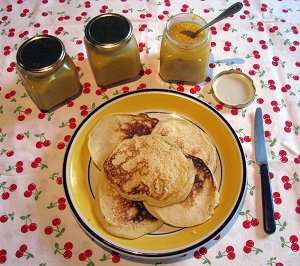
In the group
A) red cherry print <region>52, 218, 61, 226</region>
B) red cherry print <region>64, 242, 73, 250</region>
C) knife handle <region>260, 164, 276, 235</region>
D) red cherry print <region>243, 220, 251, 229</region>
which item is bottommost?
red cherry print <region>64, 242, 73, 250</region>

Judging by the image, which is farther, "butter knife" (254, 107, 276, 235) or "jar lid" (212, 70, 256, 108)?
"jar lid" (212, 70, 256, 108)

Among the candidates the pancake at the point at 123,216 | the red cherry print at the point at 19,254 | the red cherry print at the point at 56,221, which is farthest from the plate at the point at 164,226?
the red cherry print at the point at 19,254

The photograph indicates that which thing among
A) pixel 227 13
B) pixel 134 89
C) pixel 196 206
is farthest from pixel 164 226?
pixel 227 13

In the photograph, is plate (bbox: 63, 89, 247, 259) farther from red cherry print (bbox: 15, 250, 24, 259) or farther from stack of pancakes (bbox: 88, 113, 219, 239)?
red cherry print (bbox: 15, 250, 24, 259)

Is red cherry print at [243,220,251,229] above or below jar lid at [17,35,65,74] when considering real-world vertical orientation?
below

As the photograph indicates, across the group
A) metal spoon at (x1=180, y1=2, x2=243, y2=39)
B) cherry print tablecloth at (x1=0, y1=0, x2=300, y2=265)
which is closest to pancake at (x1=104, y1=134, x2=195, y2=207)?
cherry print tablecloth at (x1=0, y1=0, x2=300, y2=265)

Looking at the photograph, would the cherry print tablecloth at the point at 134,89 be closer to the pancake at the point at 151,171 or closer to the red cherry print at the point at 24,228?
the red cherry print at the point at 24,228
